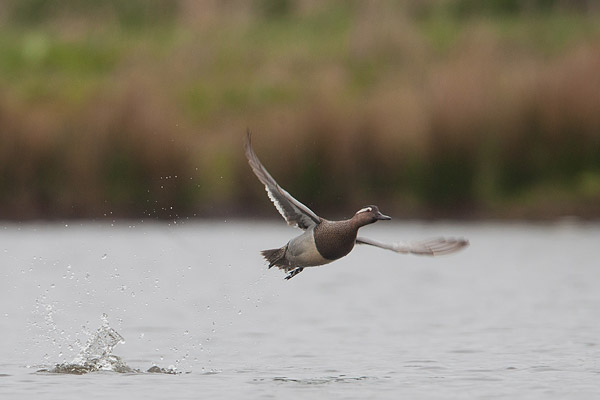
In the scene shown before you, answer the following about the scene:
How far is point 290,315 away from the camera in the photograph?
12992mm

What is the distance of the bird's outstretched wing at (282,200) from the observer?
9375 mm

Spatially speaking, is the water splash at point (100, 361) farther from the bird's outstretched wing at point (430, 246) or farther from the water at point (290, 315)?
the bird's outstretched wing at point (430, 246)

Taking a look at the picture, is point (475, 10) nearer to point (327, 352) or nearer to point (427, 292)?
point (427, 292)

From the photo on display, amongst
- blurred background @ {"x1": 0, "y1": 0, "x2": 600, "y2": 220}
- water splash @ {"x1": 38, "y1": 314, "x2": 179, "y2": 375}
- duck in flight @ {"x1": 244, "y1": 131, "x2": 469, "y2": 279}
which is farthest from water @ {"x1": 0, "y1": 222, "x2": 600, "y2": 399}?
duck in flight @ {"x1": 244, "y1": 131, "x2": 469, "y2": 279}

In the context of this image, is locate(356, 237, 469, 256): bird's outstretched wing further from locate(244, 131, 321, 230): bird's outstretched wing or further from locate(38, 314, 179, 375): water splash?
locate(38, 314, 179, 375): water splash

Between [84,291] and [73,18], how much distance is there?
16.1 m

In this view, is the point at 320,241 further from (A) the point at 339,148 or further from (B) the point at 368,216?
(A) the point at 339,148

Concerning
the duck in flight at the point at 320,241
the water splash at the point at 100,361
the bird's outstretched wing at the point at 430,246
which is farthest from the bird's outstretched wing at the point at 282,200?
the water splash at the point at 100,361

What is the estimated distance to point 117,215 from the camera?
19078 mm

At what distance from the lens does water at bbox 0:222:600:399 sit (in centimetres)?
951

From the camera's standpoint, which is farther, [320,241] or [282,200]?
[282,200]

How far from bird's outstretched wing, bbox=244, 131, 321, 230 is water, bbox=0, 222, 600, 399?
1.06 meters

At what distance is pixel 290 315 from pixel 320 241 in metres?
3.76

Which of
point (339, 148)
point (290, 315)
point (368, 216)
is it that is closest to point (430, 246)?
point (368, 216)
